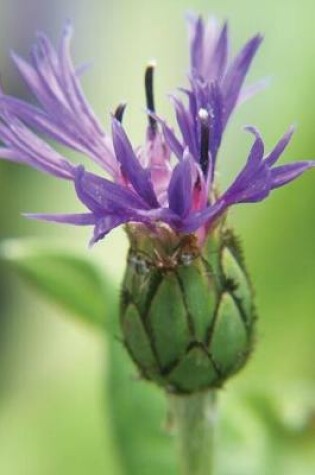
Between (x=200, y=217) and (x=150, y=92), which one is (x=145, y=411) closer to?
(x=150, y=92)

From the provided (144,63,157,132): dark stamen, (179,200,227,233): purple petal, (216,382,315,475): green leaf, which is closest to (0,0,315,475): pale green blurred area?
(216,382,315,475): green leaf

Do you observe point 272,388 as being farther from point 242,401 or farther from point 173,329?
point 173,329

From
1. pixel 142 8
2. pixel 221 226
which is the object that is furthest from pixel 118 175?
pixel 142 8

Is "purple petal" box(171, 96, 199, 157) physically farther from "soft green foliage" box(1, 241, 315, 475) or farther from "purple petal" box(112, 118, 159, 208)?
"soft green foliage" box(1, 241, 315, 475)

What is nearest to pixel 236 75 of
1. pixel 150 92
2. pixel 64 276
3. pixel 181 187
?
pixel 150 92

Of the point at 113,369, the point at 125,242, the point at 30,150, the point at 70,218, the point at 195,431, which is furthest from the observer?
the point at 125,242
